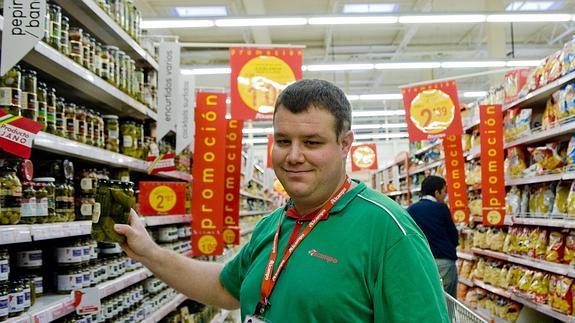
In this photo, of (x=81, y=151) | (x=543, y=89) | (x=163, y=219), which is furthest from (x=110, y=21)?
(x=543, y=89)

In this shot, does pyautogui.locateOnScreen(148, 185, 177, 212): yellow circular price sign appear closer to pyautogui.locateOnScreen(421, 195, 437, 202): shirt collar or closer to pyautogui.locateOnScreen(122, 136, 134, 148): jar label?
pyautogui.locateOnScreen(122, 136, 134, 148): jar label

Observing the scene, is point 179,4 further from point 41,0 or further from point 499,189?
point 41,0

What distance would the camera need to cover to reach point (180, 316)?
15.8 ft

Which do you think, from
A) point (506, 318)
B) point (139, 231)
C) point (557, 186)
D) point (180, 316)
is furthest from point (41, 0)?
point (506, 318)

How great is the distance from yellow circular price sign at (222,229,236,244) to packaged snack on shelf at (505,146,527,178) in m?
3.10

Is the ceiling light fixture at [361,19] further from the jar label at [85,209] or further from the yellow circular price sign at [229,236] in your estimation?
the jar label at [85,209]

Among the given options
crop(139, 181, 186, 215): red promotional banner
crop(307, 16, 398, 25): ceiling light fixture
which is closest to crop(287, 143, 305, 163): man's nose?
crop(139, 181, 186, 215): red promotional banner

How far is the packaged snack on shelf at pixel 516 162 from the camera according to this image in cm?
570

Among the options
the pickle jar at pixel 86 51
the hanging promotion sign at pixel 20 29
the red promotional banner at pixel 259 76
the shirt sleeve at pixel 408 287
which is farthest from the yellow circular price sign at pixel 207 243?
the shirt sleeve at pixel 408 287

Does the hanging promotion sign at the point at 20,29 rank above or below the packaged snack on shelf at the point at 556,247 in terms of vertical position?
above

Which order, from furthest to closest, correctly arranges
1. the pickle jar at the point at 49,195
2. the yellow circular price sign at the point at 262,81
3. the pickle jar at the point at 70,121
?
the yellow circular price sign at the point at 262,81, the pickle jar at the point at 70,121, the pickle jar at the point at 49,195

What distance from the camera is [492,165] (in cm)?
592

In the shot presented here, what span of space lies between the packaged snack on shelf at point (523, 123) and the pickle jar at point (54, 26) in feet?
15.3

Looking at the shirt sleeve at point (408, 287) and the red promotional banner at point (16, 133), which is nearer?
the shirt sleeve at point (408, 287)
